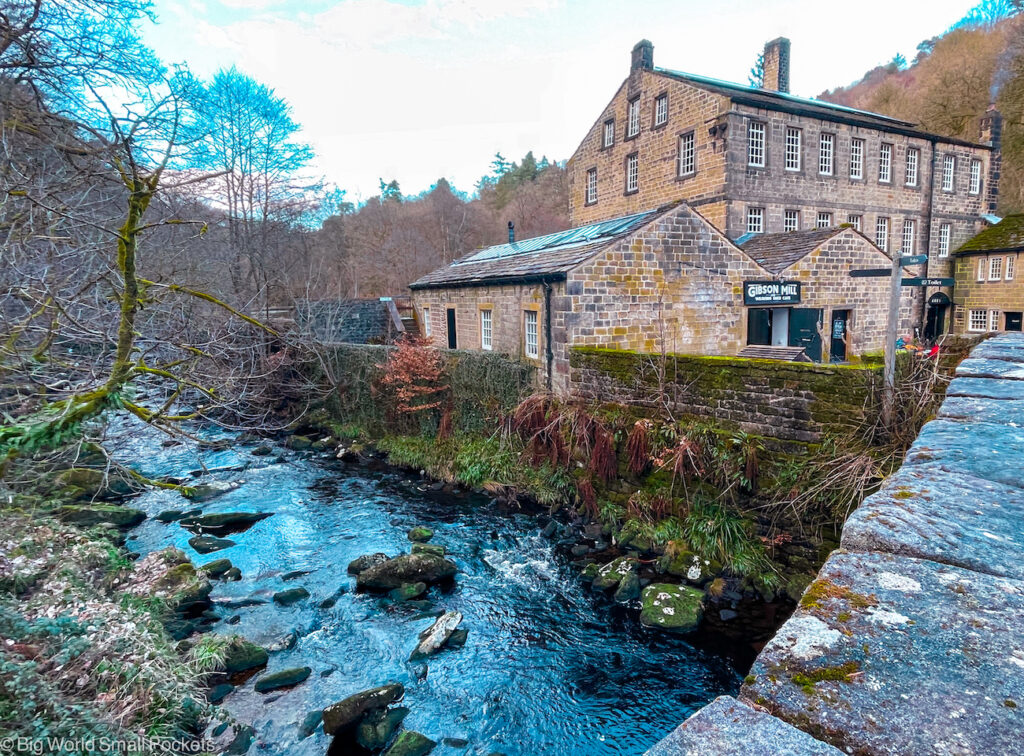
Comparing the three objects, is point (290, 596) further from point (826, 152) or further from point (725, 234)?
point (826, 152)

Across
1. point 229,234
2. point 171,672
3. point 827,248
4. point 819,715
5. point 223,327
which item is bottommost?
point 171,672

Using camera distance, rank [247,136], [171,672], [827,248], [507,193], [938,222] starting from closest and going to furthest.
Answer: [171,672], [827,248], [247,136], [938,222], [507,193]

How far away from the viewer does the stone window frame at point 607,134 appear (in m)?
26.2

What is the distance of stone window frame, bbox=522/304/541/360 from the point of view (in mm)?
14188

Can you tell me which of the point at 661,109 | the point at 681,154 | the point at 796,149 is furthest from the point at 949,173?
the point at 661,109

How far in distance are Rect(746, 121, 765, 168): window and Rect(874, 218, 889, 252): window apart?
322 inches

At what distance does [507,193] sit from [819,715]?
54207 mm

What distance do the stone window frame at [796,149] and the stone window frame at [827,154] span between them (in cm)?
115

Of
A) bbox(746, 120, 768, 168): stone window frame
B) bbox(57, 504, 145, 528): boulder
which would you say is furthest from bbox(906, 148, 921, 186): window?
bbox(57, 504, 145, 528): boulder

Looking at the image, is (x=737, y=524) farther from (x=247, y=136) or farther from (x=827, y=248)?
(x=247, y=136)

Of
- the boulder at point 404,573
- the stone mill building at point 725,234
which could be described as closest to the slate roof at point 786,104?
the stone mill building at point 725,234

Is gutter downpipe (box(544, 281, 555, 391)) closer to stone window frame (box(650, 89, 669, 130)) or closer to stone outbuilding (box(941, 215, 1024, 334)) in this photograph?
stone window frame (box(650, 89, 669, 130))

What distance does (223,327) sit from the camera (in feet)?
29.9

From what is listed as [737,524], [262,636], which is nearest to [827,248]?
[737,524]
